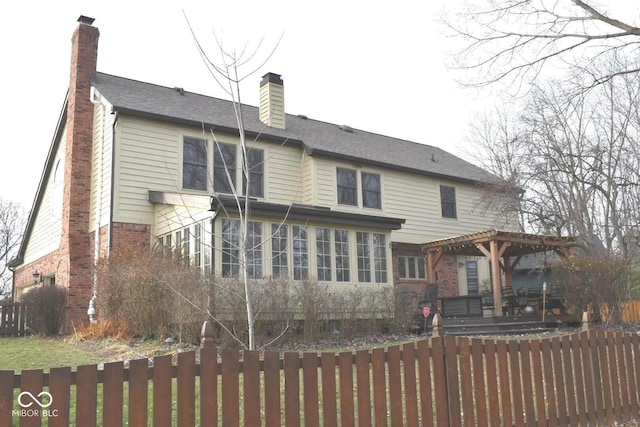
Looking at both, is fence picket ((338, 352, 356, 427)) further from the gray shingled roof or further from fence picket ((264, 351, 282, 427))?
the gray shingled roof

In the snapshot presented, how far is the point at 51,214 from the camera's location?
18203 millimetres

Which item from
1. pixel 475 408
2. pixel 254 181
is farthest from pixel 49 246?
pixel 475 408

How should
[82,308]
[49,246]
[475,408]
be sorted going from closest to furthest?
[475,408] → [82,308] → [49,246]

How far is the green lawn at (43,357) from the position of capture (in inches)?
317

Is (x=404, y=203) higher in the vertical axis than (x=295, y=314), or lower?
higher

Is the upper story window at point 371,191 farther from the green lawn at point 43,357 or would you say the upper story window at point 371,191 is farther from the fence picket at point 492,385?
the fence picket at point 492,385

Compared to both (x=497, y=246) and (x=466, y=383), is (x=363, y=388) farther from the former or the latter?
(x=497, y=246)

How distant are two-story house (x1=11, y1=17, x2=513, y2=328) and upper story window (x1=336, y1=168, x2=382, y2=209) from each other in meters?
0.04

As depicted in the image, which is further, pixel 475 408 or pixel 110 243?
pixel 110 243

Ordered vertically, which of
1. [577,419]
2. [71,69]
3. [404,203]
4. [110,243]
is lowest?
[577,419]

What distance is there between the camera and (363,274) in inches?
574

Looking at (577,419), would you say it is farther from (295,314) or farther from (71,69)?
(71,69)

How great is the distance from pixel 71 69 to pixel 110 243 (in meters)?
5.95

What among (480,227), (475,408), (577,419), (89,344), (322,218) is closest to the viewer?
(475,408)
